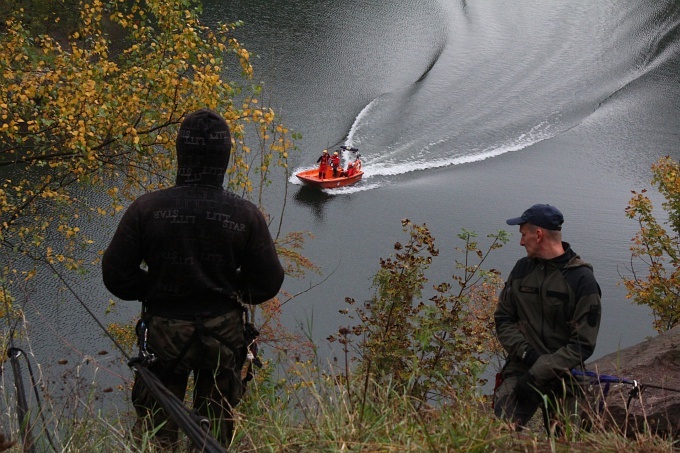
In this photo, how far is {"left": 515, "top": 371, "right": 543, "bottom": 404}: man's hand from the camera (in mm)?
4371

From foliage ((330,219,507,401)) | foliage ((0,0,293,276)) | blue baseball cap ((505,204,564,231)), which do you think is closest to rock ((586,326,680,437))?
foliage ((330,219,507,401))

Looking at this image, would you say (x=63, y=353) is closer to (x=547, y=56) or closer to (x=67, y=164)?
(x=67, y=164)

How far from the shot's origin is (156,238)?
3.40 meters

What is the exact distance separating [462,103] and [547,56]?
6.44 meters

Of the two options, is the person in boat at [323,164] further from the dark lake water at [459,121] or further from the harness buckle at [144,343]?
the harness buckle at [144,343]

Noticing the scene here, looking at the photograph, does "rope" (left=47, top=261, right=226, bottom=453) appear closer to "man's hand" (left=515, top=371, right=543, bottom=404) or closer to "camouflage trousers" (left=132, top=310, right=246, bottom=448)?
"camouflage trousers" (left=132, top=310, right=246, bottom=448)

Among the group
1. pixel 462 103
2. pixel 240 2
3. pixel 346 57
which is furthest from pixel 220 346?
pixel 240 2

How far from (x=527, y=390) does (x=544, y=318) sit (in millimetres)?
385

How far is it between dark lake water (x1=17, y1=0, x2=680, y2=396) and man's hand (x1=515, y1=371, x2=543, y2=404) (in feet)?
44.8

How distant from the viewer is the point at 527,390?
4.45 m

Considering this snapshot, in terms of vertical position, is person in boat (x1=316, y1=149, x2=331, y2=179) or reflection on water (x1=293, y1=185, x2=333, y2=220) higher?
person in boat (x1=316, y1=149, x2=331, y2=179)

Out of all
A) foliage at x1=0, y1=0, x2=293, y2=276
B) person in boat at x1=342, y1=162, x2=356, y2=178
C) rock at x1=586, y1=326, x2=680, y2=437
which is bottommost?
rock at x1=586, y1=326, x2=680, y2=437

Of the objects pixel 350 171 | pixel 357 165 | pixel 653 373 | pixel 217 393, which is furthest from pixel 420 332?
pixel 357 165

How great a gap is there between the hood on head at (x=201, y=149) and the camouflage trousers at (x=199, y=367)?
58cm
